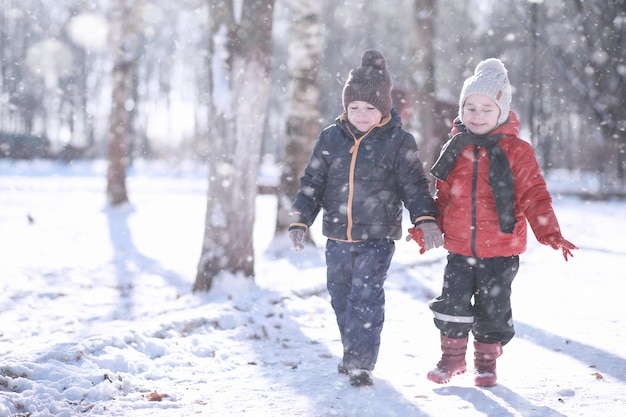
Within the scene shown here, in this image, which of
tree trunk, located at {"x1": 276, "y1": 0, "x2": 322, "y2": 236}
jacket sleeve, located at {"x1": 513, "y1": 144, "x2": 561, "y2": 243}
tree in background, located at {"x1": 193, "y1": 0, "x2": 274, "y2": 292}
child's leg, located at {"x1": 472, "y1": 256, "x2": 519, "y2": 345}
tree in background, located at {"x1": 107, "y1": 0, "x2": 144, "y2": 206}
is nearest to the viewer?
jacket sleeve, located at {"x1": 513, "y1": 144, "x2": 561, "y2": 243}

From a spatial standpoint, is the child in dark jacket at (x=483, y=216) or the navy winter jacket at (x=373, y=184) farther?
the navy winter jacket at (x=373, y=184)

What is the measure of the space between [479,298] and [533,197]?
0.67m

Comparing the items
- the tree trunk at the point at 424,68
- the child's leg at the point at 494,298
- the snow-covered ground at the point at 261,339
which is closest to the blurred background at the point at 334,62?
the tree trunk at the point at 424,68

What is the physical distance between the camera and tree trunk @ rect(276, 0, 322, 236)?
9094 mm

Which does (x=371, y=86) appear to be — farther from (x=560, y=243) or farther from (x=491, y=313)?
(x=491, y=313)

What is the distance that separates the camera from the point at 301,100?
9.10 m

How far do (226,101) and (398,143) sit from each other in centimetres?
267

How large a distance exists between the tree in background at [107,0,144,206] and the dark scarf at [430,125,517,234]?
11.7m

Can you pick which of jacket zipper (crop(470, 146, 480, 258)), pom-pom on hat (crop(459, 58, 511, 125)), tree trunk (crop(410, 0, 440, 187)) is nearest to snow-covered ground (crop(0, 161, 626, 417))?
jacket zipper (crop(470, 146, 480, 258))

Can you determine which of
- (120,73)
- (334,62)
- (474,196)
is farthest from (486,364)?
(334,62)

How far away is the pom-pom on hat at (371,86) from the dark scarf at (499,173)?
502 millimetres

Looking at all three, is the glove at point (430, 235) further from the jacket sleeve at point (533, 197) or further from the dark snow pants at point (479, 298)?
the jacket sleeve at point (533, 197)

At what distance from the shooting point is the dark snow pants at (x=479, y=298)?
3.44 m

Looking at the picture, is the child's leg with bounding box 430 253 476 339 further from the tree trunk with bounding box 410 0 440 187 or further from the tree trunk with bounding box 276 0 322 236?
the tree trunk with bounding box 410 0 440 187
